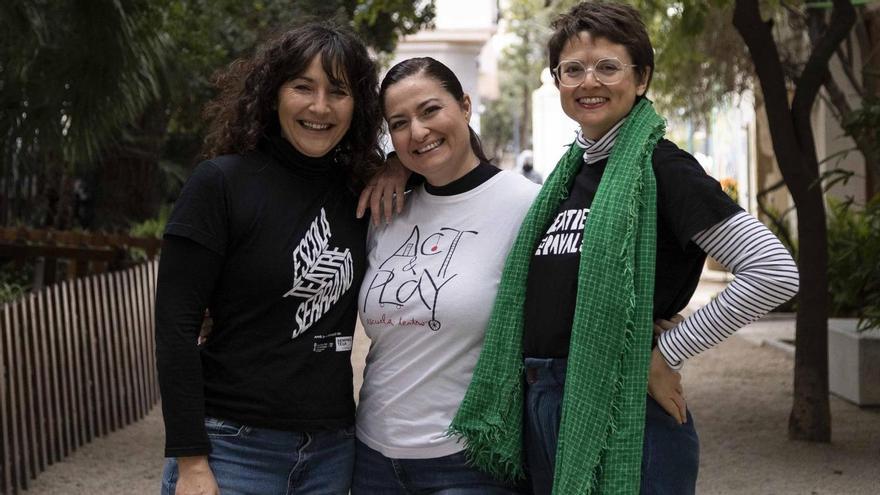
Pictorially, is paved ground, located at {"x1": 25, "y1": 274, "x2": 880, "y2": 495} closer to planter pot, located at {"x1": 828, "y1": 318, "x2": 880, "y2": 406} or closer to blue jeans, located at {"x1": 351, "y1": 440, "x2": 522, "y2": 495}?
planter pot, located at {"x1": 828, "y1": 318, "x2": 880, "y2": 406}

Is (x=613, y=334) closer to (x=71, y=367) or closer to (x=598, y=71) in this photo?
(x=598, y=71)

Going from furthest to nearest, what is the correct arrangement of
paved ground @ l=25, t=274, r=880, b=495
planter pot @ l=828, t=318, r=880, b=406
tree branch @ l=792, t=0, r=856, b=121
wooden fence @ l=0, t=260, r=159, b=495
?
planter pot @ l=828, t=318, r=880, b=406 → tree branch @ l=792, t=0, r=856, b=121 → paved ground @ l=25, t=274, r=880, b=495 → wooden fence @ l=0, t=260, r=159, b=495

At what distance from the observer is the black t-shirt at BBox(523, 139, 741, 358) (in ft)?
9.23

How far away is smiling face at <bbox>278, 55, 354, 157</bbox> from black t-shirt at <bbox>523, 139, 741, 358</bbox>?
617mm

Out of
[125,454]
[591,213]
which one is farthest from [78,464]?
[591,213]

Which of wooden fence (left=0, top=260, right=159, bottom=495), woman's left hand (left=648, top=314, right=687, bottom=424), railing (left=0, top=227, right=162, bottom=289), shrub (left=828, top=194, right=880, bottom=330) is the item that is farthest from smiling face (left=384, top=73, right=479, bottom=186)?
railing (left=0, top=227, right=162, bottom=289)

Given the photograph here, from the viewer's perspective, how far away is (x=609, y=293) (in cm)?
284

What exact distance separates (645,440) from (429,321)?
61 centimetres

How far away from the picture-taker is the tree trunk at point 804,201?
753 cm

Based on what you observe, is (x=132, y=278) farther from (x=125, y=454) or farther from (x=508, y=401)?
(x=508, y=401)

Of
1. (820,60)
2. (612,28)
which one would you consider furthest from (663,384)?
(820,60)

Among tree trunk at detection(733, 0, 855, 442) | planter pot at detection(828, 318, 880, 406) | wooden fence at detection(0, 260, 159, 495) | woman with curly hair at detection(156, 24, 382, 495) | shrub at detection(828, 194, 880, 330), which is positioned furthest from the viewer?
planter pot at detection(828, 318, 880, 406)

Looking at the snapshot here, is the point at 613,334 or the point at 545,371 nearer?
the point at 613,334

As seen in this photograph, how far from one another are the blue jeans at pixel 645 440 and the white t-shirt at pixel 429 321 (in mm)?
187
